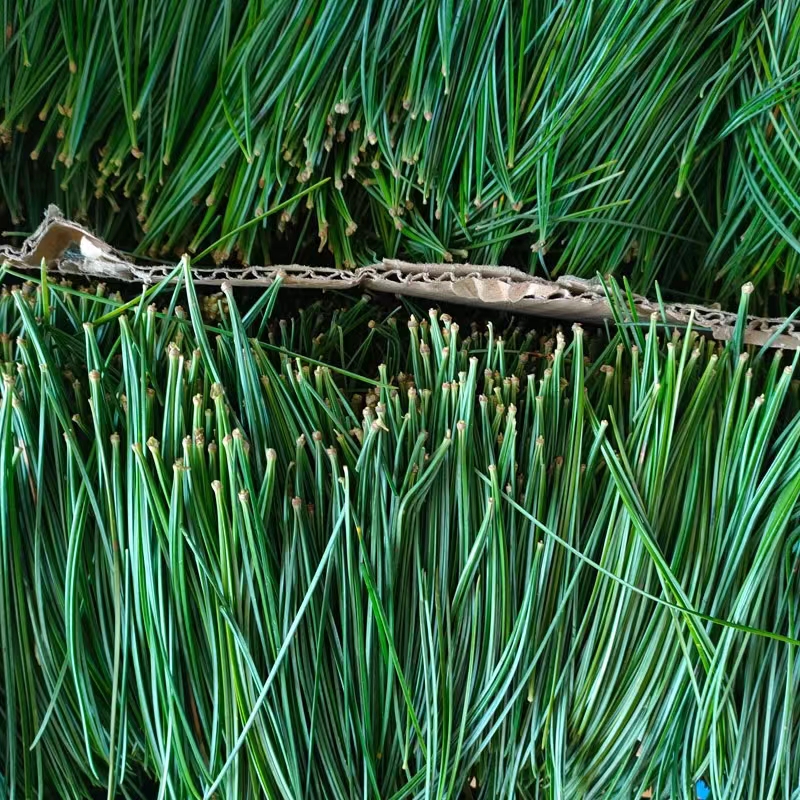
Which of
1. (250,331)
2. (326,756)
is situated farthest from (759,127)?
(326,756)

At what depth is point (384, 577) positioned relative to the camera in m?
0.48

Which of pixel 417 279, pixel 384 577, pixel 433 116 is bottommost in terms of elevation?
pixel 384 577

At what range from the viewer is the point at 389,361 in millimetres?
639

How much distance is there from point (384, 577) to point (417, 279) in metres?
0.27

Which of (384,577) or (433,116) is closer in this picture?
(384,577)

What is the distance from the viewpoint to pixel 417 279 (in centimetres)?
61

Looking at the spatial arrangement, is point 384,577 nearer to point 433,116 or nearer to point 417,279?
point 417,279

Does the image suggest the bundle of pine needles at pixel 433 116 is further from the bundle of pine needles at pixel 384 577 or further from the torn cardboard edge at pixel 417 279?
the bundle of pine needles at pixel 384 577

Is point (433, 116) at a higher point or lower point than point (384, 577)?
higher

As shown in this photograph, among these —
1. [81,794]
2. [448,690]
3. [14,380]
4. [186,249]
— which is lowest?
[81,794]

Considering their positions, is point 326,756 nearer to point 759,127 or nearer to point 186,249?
point 186,249

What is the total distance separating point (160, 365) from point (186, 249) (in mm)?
176

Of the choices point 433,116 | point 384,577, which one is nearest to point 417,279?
point 433,116

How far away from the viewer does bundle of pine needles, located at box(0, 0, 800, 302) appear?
59cm
